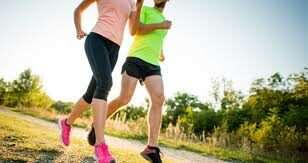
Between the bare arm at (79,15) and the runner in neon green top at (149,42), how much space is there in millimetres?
830

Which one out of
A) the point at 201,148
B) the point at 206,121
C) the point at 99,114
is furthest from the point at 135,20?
the point at 206,121

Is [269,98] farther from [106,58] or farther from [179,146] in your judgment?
[106,58]

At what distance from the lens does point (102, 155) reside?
3.11 metres

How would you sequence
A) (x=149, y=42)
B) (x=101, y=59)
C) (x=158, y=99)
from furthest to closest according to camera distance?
(x=149, y=42), (x=158, y=99), (x=101, y=59)

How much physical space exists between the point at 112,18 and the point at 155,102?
50.5 inches

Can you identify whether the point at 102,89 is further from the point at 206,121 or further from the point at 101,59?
the point at 206,121

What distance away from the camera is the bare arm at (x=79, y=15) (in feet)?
13.0

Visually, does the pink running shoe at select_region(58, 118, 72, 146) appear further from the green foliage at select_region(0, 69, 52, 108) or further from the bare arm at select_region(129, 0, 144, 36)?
the green foliage at select_region(0, 69, 52, 108)

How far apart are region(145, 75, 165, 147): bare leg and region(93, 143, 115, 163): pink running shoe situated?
1175 mm

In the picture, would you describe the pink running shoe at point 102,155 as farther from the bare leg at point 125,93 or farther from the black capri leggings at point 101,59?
the bare leg at point 125,93

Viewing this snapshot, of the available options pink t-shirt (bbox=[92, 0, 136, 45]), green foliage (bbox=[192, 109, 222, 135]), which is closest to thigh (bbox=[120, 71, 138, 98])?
pink t-shirt (bbox=[92, 0, 136, 45])


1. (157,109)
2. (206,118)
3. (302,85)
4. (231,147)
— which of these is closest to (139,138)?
(231,147)

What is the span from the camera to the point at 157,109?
438cm

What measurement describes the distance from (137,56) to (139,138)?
9.92m
